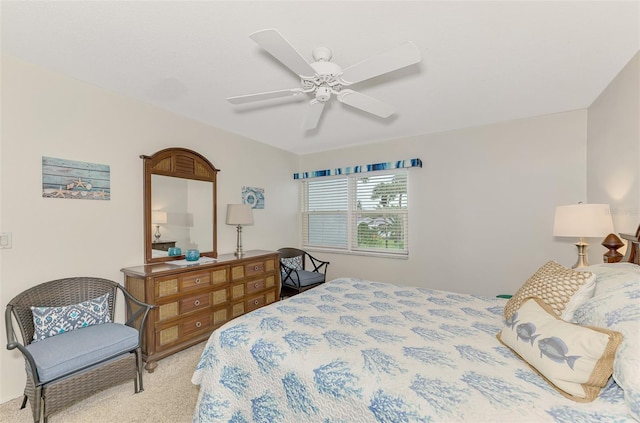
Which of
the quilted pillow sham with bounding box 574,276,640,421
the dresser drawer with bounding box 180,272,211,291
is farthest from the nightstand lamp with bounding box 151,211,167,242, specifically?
the quilted pillow sham with bounding box 574,276,640,421

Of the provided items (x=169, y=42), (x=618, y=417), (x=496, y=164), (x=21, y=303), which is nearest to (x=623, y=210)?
(x=496, y=164)

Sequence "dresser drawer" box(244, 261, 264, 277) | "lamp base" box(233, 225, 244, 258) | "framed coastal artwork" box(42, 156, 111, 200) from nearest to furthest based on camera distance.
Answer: "framed coastal artwork" box(42, 156, 111, 200) < "dresser drawer" box(244, 261, 264, 277) < "lamp base" box(233, 225, 244, 258)

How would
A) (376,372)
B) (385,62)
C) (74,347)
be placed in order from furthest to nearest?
A: (74,347) < (385,62) < (376,372)

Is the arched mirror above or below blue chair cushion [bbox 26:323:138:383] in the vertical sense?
above

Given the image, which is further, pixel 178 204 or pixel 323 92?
pixel 178 204

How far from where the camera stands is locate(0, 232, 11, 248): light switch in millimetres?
2098

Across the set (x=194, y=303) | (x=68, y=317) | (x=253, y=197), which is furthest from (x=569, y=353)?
(x=253, y=197)

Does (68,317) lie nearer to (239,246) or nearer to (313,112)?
(239,246)

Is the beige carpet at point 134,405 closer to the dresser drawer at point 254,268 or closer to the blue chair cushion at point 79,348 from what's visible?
the blue chair cushion at point 79,348

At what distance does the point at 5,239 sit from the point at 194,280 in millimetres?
1390

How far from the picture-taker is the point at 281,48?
1.48m

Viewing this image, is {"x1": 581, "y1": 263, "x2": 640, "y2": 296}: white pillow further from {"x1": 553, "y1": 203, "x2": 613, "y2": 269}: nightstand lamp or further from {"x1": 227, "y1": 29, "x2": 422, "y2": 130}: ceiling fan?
{"x1": 227, "y1": 29, "x2": 422, "y2": 130}: ceiling fan

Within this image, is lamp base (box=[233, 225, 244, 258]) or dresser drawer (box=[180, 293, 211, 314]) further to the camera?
lamp base (box=[233, 225, 244, 258])

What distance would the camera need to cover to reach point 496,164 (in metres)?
3.45
